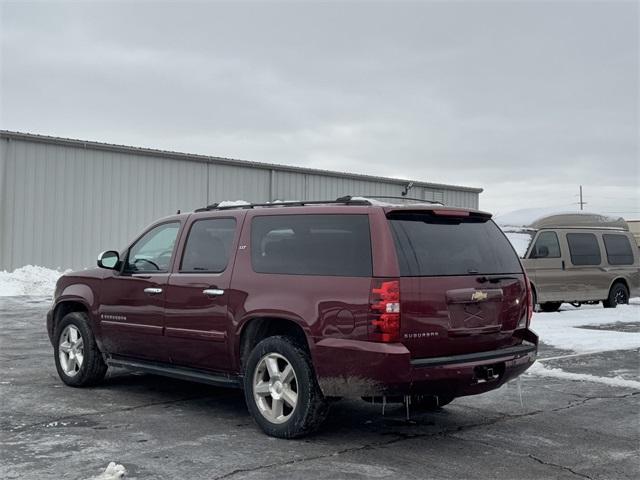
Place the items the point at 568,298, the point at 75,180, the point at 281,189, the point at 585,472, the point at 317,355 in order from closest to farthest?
the point at 585,472, the point at 317,355, the point at 568,298, the point at 75,180, the point at 281,189

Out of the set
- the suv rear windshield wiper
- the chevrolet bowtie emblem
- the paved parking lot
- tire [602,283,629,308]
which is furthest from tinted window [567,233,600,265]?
the chevrolet bowtie emblem

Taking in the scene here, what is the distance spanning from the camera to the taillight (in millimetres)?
5234

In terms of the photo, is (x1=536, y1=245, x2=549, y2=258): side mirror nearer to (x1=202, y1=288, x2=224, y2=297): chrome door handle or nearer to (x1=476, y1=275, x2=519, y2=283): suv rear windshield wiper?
(x1=476, y1=275, x2=519, y2=283): suv rear windshield wiper

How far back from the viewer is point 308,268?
5.84 m

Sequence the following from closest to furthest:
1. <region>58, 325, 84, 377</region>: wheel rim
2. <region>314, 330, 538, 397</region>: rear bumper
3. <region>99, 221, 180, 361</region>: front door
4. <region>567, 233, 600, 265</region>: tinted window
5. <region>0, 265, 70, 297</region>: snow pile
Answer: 1. <region>314, 330, 538, 397</region>: rear bumper
2. <region>99, 221, 180, 361</region>: front door
3. <region>58, 325, 84, 377</region>: wheel rim
4. <region>567, 233, 600, 265</region>: tinted window
5. <region>0, 265, 70, 297</region>: snow pile

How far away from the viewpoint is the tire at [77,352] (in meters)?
7.82

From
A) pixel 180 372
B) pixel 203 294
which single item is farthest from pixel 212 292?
pixel 180 372

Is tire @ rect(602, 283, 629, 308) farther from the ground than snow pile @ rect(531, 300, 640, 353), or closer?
farther from the ground

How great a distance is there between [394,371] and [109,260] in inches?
149

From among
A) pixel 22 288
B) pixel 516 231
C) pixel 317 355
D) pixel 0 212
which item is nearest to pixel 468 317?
pixel 317 355

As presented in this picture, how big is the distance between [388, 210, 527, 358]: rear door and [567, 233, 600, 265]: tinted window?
11435mm

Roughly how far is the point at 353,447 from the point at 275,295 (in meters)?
1.30

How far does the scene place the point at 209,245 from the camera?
684 cm

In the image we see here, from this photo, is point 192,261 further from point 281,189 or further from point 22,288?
point 281,189
